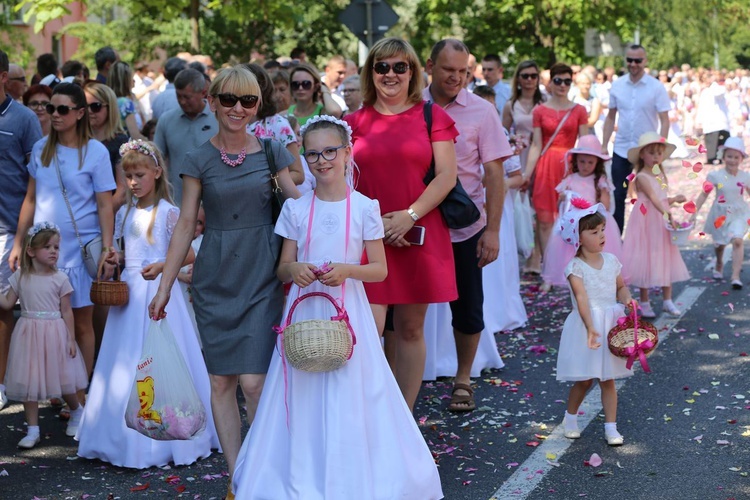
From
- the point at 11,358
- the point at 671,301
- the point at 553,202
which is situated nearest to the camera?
the point at 11,358

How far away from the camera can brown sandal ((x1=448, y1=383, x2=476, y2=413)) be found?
7383 millimetres

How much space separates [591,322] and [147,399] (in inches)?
100.0

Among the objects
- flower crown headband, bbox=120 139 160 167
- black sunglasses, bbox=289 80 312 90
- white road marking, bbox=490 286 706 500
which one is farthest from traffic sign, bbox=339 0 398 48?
flower crown headband, bbox=120 139 160 167

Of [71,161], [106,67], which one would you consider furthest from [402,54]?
[106,67]

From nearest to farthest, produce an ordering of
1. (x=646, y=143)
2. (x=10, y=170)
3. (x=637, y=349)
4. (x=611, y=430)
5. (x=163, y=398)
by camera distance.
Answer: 1. (x=163, y=398)
2. (x=637, y=349)
3. (x=611, y=430)
4. (x=10, y=170)
5. (x=646, y=143)

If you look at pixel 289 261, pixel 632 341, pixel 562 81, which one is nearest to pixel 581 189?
pixel 562 81

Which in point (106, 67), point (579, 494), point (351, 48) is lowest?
point (579, 494)

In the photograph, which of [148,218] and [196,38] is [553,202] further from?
[196,38]

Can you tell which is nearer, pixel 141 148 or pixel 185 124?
pixel 141 148

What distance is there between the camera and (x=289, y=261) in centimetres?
543

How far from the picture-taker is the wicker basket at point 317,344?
16.8 ft

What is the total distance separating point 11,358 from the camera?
275 inches

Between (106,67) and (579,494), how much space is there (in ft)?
27.5

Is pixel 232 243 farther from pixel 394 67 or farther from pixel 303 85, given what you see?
pixel 303 85
